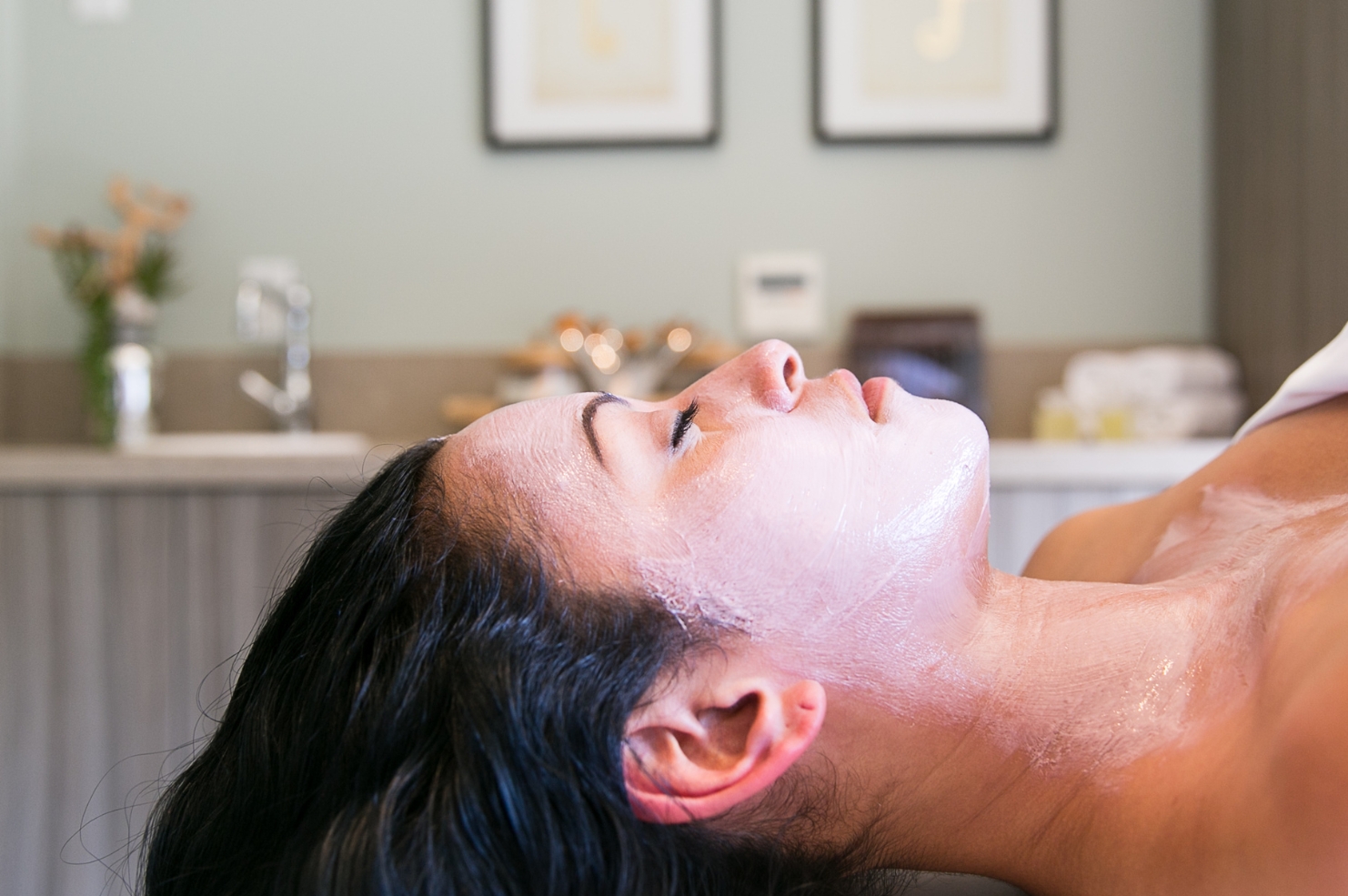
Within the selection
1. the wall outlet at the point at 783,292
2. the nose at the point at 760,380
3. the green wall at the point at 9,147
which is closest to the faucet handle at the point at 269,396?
the green wall at the point at 9,147

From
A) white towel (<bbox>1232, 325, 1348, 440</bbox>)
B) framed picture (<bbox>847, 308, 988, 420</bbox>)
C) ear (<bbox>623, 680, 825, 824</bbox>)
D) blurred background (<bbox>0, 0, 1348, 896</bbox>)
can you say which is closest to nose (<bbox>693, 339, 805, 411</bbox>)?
ear (<bbox>623, 680, 825, 824</bbox>)

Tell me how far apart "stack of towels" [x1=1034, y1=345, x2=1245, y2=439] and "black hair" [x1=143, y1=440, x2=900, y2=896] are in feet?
5.54

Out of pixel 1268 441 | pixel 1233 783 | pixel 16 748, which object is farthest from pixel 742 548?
pixel 16 748

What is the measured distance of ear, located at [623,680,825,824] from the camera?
65 centimetres

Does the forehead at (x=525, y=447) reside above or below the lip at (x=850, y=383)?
below

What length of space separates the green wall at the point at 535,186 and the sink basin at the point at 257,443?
0.26 meters

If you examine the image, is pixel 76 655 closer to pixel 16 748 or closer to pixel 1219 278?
pixel 16 748

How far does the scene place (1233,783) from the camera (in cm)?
61

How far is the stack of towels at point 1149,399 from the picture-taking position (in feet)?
6.99

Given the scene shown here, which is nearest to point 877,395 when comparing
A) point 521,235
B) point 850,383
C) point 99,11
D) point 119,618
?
point 850,383

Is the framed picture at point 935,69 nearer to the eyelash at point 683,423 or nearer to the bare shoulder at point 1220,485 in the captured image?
the bare shoulder at point 1220,485

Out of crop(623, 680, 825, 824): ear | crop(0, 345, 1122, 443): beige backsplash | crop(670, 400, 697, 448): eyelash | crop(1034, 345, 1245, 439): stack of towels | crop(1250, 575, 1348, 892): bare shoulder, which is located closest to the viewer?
crop(1250, 575, 1348, 892): bare shoulder

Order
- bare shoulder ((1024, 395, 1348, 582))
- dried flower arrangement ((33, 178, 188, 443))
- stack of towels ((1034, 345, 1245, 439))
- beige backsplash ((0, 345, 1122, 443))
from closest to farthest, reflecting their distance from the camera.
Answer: bare shoulder ((1024, 395, 1348, 582)) < stack of towels ((1034, 345, 1245, 439)) < dried flower arrangement ((33, 178, 188, 443)) < beige backsplash ((0, 345, 1122, 443))

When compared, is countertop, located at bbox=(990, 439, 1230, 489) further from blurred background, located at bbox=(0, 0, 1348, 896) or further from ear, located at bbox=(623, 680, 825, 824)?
ear, located at bbox=(623, 680, 825, 824)
